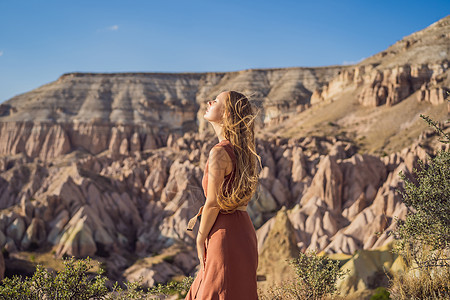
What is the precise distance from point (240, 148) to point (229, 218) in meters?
0.73

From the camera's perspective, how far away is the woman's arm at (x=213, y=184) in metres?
4.27

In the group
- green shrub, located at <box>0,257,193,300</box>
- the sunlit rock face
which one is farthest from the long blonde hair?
the sunlit rock face

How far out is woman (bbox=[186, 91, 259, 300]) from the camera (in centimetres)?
428

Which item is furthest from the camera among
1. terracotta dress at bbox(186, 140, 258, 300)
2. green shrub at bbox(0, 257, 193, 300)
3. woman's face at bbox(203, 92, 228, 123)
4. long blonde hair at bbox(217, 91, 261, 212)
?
green shrub at bbox(0, 257, 193, 300)

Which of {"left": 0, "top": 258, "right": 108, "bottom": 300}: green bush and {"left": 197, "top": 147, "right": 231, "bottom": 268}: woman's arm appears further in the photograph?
{"left": 0, "top": 258, "right": 108, "bottom": 300}: green bush

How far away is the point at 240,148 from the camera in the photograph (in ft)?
14.9

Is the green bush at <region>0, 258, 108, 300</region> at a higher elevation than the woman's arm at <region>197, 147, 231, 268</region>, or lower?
lower

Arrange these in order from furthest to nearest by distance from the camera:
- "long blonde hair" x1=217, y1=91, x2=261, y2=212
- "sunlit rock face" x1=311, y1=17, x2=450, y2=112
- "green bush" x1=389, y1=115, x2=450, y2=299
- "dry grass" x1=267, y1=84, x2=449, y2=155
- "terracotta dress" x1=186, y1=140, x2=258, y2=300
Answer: "sunlit rock face" x1=311, y1=17, x2=450, y2=112 → "dry grass" x1=267, y1=84, x2=449, y2=155 → "green bush" x1=389, y1=115, x2=450, y2=299 → "long blonde hair" x1=217, y1=91, x2=261, y2=212 → "terracotta dress" x1=186, y1=140, x2=258, y2=300

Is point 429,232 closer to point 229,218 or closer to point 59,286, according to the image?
point 229,218

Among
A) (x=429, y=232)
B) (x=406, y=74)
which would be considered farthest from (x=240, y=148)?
(x=406, y=74)

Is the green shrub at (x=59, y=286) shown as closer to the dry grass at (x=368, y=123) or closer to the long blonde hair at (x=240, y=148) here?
the long blonde hair at (x=240, y=148)

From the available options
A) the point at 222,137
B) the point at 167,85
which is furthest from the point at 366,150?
the point at 167,85

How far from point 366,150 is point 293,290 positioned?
53.5 m

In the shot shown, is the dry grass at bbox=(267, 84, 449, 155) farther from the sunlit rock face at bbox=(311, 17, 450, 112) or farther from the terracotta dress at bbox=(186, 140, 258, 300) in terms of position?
the terracotta dress at bbox=(186, 140, 258, 300)
